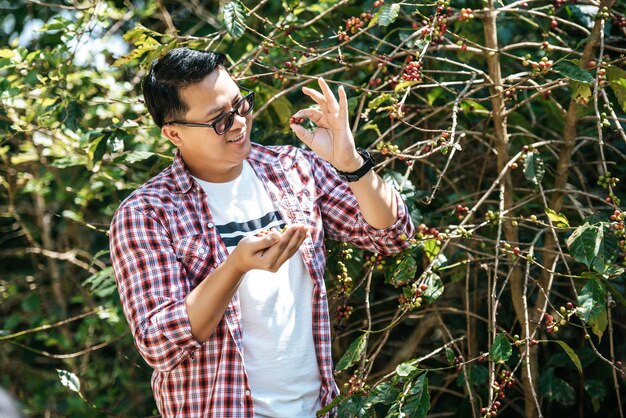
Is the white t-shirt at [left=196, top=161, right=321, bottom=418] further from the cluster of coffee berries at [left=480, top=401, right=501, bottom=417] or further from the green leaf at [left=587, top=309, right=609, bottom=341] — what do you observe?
the green leaf at [left=587, top=309, right=609, bottom=341]

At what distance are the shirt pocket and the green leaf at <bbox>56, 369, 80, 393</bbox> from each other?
0.96m

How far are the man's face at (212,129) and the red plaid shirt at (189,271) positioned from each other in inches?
2.4

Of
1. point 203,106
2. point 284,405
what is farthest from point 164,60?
point 284,405

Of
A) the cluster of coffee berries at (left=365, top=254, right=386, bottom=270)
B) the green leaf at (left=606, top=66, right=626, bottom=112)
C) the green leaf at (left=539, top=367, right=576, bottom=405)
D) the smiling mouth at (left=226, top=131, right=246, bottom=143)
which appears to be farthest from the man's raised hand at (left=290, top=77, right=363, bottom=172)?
the green leaf at (left=539, top=367, right=576, bottom=405)

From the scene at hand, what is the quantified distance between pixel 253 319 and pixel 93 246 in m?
2.82

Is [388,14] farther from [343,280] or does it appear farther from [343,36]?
[343,280]

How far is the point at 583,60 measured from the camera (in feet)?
7.74

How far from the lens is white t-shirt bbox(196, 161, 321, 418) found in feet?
6.59

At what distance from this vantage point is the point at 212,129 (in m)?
2.08

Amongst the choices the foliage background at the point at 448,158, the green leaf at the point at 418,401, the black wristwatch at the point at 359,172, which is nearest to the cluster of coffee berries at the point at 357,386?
the foliage background at the point at 448,158

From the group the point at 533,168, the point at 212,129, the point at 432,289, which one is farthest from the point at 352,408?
the point at 533,168

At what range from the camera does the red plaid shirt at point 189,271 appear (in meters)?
1.92

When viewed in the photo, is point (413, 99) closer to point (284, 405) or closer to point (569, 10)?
point (569, 10)

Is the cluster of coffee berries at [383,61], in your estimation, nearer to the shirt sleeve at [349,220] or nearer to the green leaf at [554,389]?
the shirt sleeve at [349,220]
